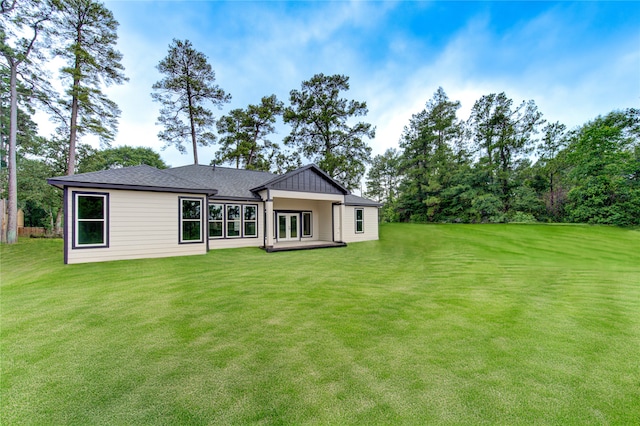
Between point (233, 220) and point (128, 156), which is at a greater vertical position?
point (128, 156)

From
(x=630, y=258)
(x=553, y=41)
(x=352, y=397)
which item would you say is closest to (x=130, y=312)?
(x=352, y=397)

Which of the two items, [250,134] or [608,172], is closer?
[608,172]

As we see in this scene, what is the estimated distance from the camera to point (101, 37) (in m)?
14.3

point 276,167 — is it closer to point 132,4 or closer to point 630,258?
point 132,4

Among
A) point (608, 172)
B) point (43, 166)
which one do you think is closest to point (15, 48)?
point (43, 166)

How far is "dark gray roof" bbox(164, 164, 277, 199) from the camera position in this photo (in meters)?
11.7

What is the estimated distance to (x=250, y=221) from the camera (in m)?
11.9

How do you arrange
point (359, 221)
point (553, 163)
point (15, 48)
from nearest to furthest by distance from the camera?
point (15, 48), point (359, 221), point (553, 163)

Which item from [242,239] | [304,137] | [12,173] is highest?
[304,137]

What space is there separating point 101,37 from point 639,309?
77.3 feet

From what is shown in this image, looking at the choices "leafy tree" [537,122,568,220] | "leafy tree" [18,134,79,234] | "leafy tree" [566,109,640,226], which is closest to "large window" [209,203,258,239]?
"leafy tree" [18,134,79,234]

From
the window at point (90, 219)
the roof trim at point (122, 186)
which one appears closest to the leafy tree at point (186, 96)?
the roof trim at point (122, 186)

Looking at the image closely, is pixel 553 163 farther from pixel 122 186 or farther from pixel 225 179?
pixel 122 186

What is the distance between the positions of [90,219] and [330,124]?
18601 mm
